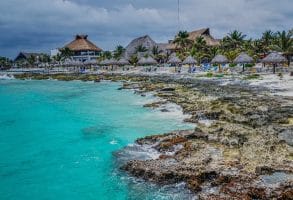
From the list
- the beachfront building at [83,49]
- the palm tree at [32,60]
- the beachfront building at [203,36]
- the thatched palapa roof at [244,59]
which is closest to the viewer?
the thatched palapa roof at [244,59]

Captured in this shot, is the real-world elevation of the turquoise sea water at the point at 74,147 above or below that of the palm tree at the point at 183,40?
below

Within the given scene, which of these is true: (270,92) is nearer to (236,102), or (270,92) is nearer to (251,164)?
Result: (236,102)

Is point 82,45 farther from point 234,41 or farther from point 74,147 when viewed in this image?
point 74,147

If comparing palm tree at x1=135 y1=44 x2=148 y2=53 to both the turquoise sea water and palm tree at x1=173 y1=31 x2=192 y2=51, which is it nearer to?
palm tree at x1=173 y1=31 x2=192 y2=51

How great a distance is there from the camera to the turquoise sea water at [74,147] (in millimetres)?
11961

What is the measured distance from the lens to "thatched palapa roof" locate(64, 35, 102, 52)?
89.8 metres

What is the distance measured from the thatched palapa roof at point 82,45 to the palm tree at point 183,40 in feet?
95.4

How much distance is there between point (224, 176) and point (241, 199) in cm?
149

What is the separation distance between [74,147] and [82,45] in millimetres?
75241

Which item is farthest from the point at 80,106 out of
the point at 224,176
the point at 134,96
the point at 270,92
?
the point at 224,176

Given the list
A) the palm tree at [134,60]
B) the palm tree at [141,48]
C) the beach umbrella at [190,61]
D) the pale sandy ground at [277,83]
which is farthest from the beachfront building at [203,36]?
the pale sandy ground at [277,83]

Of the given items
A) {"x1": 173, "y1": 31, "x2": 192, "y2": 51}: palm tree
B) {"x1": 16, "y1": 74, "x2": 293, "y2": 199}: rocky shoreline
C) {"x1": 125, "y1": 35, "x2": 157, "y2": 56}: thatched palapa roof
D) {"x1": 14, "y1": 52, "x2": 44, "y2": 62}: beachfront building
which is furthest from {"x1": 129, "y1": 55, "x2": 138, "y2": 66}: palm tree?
{"x1": 16, "y1": 74, "x2": 293, "y2": 199}: rocky shoreline

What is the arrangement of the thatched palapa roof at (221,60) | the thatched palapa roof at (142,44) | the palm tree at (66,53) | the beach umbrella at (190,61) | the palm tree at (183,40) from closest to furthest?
the thatched palapa roof at (221,60) < the beach umbrella at (190,61) < the palm tree at (183,40) < the thatched palapa roof at (142,44) < the palm tree at (66,53)

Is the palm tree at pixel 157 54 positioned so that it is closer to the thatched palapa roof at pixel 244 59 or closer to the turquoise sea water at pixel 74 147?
the thatched palapa roof at pixel 244 59
